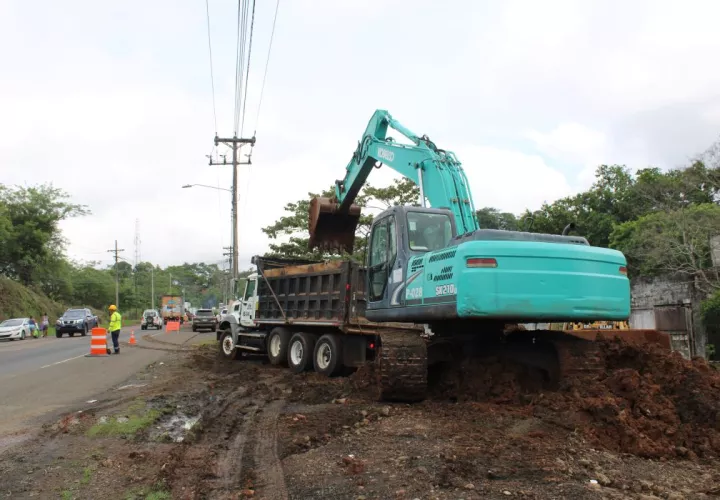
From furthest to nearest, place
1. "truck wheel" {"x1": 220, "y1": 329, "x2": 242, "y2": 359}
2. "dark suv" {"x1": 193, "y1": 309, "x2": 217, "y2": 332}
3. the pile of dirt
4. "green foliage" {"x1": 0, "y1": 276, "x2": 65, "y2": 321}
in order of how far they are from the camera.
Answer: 1. "green foliage" {"x1": 0, "y1": 276, "x2": 65, "y2": 321}
2. "dark suv" {"x1": 193, "y1": 309, "x2": 217, "y2": 332}
3. "truck wheel" {"x1": 220, "y1": 329, "x2": 242, "y2": 359}
4. the pile of dirt

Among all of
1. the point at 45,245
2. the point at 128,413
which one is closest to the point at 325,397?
the point at 128,413

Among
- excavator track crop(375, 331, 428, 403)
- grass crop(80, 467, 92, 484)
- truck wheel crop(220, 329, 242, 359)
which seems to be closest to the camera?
grass crop(80, 467, 92, 484)

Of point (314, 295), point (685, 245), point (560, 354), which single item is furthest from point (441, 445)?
point (685, 245)

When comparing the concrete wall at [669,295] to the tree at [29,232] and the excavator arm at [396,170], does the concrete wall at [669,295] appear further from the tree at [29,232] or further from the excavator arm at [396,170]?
the tree at [29,232]

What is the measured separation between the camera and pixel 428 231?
9125mm

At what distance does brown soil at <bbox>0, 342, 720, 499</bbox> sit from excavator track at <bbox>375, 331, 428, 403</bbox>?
0.19m

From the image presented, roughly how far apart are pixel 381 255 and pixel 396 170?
222 cm

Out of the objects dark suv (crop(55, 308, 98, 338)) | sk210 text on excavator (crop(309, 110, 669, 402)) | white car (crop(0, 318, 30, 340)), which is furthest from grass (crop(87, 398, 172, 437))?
dark suv (crop(55, 308, 98, 338))

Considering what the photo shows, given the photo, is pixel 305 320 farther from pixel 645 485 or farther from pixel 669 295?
pixel 669 295

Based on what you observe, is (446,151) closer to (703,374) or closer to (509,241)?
(509,241)

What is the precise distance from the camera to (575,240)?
328 inches

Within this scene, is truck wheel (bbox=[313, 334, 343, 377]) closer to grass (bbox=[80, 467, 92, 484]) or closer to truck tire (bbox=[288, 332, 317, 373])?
truck tire (bbox=[288, 332, 317, 373])

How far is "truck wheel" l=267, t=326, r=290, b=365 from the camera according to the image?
612 inches

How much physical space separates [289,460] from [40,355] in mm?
18435
